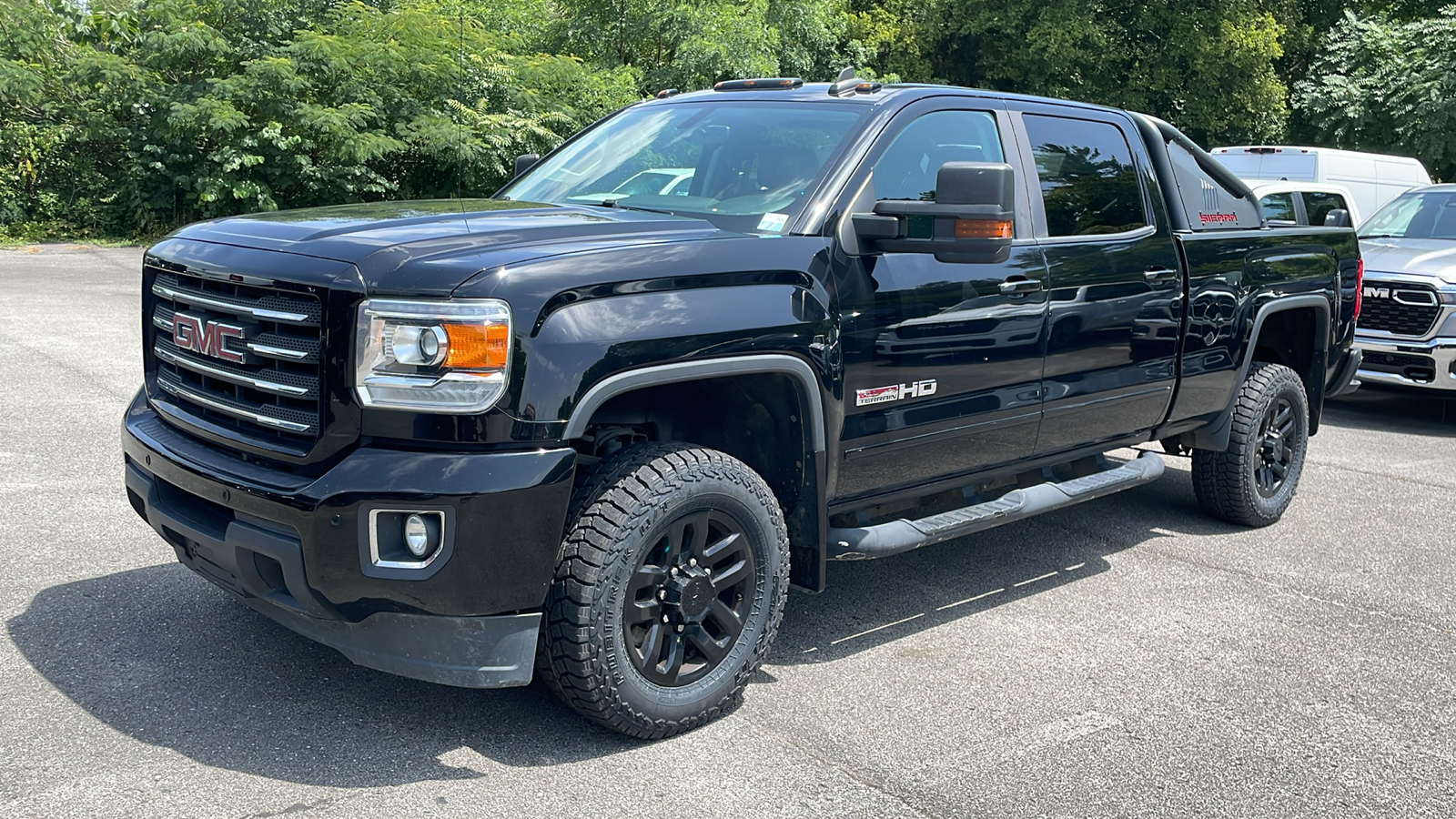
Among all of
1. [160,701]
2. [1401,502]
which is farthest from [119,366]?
[1401,502]

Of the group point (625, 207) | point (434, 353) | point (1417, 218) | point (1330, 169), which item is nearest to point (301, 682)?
point (434, 353)

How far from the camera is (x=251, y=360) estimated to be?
3547mm

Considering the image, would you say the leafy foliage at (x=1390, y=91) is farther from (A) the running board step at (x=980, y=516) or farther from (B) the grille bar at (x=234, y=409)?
(B) the grille bar at (x=234, y=409)

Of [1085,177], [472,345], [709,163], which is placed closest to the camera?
[472,345]

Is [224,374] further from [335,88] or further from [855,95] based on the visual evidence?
[335,88]

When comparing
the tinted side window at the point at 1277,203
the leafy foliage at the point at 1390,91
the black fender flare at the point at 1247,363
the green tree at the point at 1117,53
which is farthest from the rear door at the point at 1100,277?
the green tree at the point at 1117,53

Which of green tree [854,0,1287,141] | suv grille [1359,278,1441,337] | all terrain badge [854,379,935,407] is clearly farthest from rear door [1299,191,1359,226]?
green tree [854,0,1287,141]

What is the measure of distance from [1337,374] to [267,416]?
226 inches

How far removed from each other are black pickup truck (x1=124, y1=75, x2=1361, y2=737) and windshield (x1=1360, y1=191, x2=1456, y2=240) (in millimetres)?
6569

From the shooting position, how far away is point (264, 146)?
1881 cm

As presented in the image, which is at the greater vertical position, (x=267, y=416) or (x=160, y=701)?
(x=267, y=416)

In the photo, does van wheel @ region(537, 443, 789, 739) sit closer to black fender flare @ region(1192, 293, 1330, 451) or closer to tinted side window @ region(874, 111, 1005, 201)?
tinted side window @ region(874, 111, 1005, 201)

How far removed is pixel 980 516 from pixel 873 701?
0.91m

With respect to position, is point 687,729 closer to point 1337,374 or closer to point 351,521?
point 351,521
